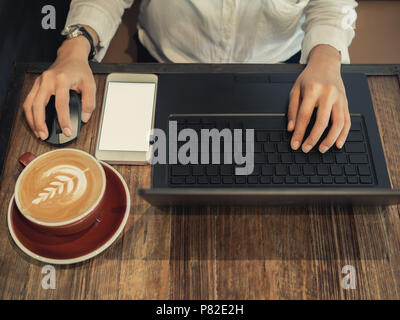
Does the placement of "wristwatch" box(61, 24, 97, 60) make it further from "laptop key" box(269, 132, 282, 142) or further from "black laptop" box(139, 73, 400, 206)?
"laptop key" box(269, 132, 282, 142)

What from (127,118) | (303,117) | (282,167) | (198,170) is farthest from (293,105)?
(127,118)

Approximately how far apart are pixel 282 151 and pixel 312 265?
0.22 metres

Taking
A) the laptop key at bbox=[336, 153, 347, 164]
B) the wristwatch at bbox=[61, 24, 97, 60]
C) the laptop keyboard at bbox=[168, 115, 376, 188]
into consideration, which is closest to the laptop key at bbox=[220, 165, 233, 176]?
the laptop keyboard at bbox=[168, 115, 376, 188]

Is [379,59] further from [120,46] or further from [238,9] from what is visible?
[120,46]

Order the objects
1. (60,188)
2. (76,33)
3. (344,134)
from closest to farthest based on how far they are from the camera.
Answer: (60,188)
(344,134)
(76,33)

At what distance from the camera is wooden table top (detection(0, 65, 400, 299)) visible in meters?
0.58

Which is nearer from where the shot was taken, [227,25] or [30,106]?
[30,106]

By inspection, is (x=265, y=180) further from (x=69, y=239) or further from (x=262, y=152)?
(x=69, y=239)

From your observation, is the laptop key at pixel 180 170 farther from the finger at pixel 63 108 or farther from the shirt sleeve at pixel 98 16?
the shirt sleeve at pixel 98 16

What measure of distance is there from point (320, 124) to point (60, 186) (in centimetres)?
50

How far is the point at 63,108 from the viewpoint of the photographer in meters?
0.68

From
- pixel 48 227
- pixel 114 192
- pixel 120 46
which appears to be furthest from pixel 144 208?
pixel 120 46

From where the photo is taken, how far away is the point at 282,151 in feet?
2.12

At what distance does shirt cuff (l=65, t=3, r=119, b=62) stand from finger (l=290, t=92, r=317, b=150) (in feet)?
1.69
